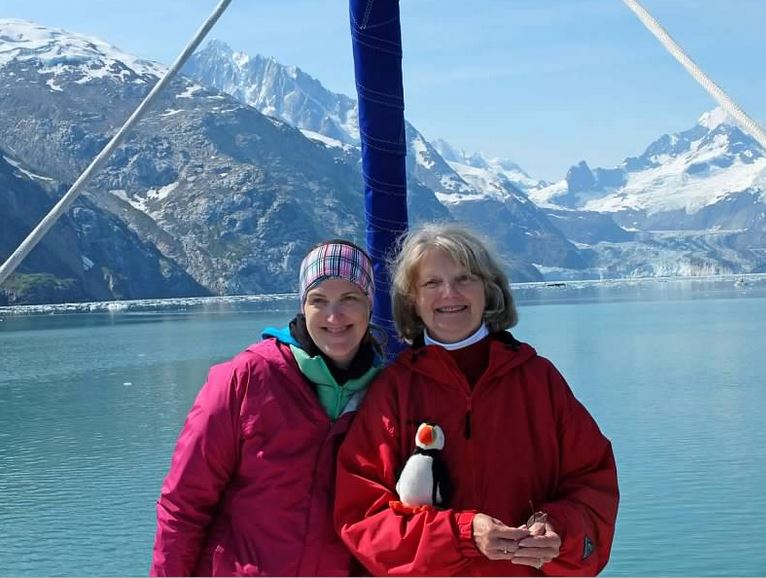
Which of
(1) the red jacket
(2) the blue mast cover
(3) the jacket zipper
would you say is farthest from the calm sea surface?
(3) the jacket zipper

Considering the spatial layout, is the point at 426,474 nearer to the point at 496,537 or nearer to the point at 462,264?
the point at 496,537

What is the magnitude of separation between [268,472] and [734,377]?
37.6 meters

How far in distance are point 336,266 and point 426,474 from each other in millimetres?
1013

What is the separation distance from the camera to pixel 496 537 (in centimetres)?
335

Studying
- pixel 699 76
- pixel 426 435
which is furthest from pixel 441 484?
pixel 699 76

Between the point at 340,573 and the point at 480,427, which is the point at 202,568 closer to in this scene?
the point at 340,573

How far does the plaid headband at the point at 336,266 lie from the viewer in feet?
13.3

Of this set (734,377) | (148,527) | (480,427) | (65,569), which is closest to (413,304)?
(480,427)

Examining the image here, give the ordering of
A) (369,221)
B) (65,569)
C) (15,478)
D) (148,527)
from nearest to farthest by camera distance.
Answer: (369,221), (65,569), (148,527), (15,478)

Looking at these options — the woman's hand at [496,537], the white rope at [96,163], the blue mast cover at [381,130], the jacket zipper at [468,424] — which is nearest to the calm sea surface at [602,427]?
the blue mast cover at [381,130]

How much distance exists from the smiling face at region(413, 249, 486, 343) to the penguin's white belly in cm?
55

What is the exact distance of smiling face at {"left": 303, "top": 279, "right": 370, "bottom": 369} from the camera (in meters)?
3.98

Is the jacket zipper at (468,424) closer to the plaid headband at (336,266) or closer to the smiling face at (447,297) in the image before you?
the smiling face at (447,297)

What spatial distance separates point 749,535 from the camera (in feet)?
54.9
